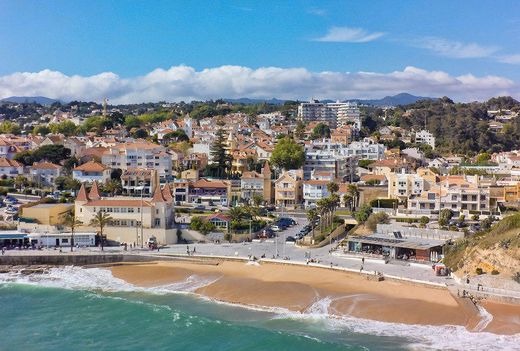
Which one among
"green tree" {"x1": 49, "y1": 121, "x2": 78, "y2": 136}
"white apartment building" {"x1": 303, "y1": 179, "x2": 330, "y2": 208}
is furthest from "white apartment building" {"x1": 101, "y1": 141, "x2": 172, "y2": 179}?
"green tree" {"x1": 49, "y1": 121, "x2": 78, "y2": 136}

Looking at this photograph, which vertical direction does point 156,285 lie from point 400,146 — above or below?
below

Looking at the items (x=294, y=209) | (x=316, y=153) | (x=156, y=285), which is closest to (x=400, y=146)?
(x=316, y=153)

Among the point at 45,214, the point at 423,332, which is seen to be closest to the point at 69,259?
the point at 45,214

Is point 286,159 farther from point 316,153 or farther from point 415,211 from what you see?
point 415,211

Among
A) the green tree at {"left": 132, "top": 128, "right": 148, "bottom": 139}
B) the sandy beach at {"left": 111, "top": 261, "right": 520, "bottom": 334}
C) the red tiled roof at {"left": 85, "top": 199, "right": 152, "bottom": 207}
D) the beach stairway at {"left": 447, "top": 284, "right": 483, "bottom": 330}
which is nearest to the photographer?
the beach stairway at {"left": 447, "top": 284, "right": 483, "bottom": 330}

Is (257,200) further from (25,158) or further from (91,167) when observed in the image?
(25,158)

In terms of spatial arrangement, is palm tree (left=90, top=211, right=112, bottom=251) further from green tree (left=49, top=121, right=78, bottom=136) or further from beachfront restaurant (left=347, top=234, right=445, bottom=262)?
green tree (left=49, top=121, right=78, bottom=136)
